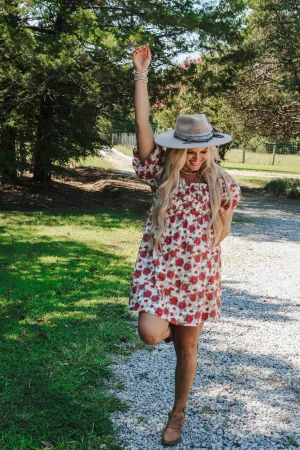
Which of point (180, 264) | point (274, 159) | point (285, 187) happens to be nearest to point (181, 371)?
point (180, 264)

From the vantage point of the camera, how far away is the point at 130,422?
3.13m

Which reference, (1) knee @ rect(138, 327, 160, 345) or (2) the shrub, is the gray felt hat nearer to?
(1) knee @ rect(138, 327, 160, 345)

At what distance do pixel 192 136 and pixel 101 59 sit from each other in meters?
7.73

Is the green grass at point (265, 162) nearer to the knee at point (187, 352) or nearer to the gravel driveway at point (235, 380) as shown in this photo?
the gravel driveway at point (235, 380)

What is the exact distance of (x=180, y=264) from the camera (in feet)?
8.67

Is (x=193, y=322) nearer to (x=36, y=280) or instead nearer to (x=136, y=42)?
(x=36, y=280)

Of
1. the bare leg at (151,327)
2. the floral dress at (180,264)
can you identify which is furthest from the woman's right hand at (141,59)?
the bare leg at (151,327)

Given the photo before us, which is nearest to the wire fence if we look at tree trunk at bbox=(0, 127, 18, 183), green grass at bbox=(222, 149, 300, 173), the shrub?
green grass at bbox=(222, 149, 300, 173)

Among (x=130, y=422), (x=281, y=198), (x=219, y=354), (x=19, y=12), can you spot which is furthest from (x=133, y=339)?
(x=281, y=198)

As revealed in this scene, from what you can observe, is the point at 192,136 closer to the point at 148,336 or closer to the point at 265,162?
the point at 148,336

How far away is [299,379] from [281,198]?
14623 millimetres

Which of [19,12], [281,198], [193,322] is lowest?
[281,198]

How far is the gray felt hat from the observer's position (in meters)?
2.63

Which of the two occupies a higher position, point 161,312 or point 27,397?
point 161,312
